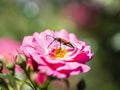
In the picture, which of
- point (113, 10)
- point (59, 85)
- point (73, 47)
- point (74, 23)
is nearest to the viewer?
point (73, 47)

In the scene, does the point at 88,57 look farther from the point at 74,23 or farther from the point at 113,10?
the point at 74,23

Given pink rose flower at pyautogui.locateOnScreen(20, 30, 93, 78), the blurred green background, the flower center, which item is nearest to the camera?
pink rose flower at pyautogui.locateOnScreen(20, 30, 93, 78)

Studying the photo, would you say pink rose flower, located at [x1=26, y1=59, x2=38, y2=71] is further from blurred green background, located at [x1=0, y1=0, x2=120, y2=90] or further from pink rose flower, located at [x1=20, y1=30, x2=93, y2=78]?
blurred green background, located at [x1=0, y1=0, x2=120, y2=90]

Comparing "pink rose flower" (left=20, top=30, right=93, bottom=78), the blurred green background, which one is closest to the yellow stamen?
"pink rose flower" (left=20, top=30, right=93, bottom=78)

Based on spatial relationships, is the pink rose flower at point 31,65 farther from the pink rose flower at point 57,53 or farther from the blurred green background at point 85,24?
the blurred green background at point 85,24

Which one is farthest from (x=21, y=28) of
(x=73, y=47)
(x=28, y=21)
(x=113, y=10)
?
(x=73, y=47)

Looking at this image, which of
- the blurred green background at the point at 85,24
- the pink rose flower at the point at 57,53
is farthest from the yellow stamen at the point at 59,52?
the blurred green background at the point at 85,24

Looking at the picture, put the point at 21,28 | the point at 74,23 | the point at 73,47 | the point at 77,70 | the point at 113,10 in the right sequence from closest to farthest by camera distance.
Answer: the point at 77,70
the point at 73,47
the point at 113,10
the point at 21,28
the point at 74,23
